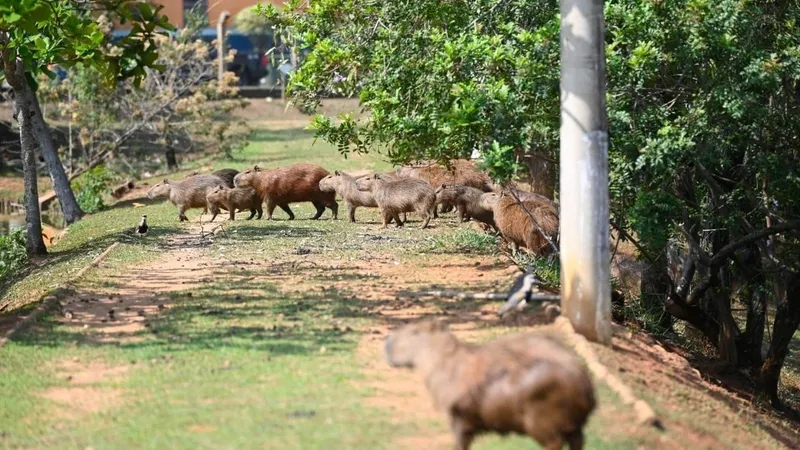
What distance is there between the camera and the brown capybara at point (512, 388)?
17.7 ft

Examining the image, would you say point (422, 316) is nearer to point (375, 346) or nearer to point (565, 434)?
point (375, 346)

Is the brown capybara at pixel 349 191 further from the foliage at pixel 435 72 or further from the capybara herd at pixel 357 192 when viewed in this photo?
the foliage at pixel 435 72

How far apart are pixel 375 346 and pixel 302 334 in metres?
0.72

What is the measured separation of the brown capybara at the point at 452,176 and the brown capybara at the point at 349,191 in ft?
2.97

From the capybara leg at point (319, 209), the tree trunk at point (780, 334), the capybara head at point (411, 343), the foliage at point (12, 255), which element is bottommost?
the tree trunk at point (780, 334)

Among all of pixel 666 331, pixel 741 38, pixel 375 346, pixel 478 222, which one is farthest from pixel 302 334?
pixel 478 222

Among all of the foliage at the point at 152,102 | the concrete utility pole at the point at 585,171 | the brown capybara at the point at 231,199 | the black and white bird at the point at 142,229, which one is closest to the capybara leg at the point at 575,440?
the concrete utility pole at the point at 585,171

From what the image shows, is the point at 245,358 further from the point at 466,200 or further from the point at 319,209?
the point at 319,209

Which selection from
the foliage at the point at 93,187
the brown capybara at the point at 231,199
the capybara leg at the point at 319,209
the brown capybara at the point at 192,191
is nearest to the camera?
the brown capybara at the point at 231,199

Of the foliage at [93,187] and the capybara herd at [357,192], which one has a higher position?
the capybara herd at [357,192]

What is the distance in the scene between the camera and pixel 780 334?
535 inches

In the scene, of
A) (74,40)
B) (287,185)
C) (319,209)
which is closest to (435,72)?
(74,40)

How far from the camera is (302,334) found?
8.91 m

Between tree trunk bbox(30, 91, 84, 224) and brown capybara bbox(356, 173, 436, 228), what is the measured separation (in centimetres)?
564
